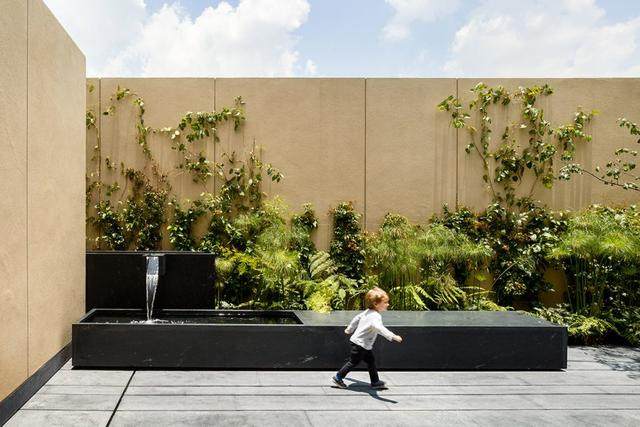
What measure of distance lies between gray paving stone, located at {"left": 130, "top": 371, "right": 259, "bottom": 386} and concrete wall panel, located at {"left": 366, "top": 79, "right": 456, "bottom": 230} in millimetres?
3916

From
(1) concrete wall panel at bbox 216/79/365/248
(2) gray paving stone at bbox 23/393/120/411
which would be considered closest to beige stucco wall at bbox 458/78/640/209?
(1) concrete wall panel at bbox 216/79/365/248

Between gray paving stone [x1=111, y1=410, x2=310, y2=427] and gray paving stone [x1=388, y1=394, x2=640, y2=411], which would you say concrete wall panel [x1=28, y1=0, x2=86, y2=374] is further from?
gray paving stone [x1=388, y1=394, x2=640, y2=411]

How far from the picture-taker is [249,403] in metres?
5.33

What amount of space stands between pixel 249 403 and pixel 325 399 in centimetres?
69

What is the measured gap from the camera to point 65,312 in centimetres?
655

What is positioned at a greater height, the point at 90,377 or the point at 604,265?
the point at 604,265

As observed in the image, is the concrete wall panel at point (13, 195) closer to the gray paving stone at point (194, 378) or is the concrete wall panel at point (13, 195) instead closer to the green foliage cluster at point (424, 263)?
the gray paving stone at point (194, 378)

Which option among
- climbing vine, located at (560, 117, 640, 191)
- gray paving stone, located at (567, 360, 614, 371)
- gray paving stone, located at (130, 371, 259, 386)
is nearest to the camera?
gray paving stone, located at (130, 371, 259, 386)

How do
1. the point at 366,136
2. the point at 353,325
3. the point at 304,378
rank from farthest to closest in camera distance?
the point at 366,136
the point at 304,378
the point at 353,325

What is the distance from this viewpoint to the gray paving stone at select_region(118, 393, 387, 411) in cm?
518

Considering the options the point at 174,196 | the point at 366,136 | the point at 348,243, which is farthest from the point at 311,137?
the point at 174,196

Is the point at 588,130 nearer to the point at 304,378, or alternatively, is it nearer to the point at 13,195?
the point at 304,378

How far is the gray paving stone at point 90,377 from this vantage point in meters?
5.81

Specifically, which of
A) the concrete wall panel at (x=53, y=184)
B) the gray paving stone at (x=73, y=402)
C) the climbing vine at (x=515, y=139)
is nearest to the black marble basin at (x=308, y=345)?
the concrete wall panel at (x=53, y=184)
